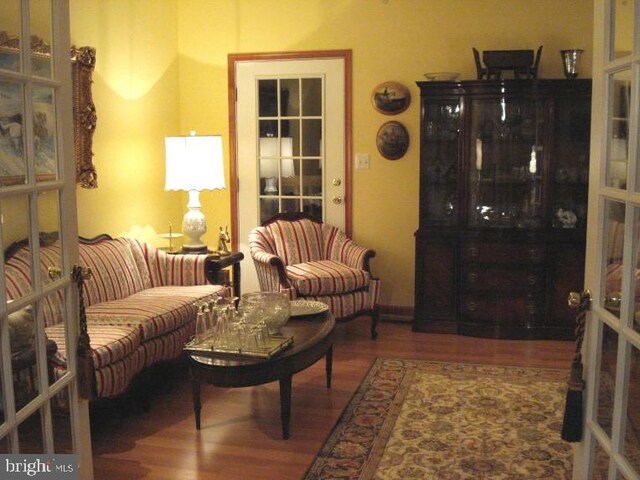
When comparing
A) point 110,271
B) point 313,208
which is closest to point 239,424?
point 110,271

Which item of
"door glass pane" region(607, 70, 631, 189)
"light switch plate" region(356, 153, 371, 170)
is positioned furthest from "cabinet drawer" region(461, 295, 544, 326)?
"door glass pane" region(607, 70, 631, 189)

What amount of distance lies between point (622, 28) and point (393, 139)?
151 inches

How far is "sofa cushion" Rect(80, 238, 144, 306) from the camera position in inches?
161

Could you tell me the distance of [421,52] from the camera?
5.56 meters

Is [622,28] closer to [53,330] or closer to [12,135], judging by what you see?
[12,135]

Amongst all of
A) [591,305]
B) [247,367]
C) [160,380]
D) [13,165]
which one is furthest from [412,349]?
[13,165]

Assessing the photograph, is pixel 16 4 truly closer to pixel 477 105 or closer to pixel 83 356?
pixel 83 356

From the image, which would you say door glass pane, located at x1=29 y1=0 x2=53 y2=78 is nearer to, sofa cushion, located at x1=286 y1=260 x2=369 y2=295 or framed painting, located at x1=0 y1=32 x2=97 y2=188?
framed painting, located at x1=0 y1=32 x2=97 y2=188

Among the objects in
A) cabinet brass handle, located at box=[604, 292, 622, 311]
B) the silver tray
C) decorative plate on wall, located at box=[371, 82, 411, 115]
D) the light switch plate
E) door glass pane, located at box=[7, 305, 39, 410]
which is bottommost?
the silver tray

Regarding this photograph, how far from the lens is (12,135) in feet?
5.86

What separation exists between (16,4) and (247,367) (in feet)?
5.85

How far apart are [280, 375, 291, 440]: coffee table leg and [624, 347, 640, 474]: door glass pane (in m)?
1.75

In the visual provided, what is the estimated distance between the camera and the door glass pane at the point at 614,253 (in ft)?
5.97

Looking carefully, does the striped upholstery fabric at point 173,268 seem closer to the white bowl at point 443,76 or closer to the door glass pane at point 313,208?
the door glass pane at point 313,208
